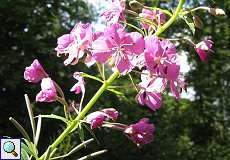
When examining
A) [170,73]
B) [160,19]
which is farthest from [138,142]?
[160,19]

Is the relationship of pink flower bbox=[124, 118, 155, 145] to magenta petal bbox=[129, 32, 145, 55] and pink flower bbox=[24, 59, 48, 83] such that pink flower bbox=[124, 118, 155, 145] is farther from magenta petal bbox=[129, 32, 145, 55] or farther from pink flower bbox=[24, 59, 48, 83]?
pink flower bbox=[24, 59, 48, 83]

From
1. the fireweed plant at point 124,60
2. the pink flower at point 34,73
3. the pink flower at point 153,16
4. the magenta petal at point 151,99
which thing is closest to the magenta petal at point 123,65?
the fireweed plant at point 124,60

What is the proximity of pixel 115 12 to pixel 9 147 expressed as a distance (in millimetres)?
606

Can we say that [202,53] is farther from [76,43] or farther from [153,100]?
[76,43]

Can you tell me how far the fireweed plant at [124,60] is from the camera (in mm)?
1811

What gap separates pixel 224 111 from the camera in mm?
25203

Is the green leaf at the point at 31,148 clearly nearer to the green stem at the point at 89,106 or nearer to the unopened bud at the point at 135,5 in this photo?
the green stem at the point at 89,106

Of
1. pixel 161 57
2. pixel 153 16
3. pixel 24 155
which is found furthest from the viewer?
pixel 153 16

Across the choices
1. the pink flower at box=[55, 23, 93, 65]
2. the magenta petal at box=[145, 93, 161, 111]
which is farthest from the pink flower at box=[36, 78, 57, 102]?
the magenta petal at box=[145, 93, 161, 111]

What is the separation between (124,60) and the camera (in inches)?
71.3

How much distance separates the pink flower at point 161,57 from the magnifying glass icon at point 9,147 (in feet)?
1.73

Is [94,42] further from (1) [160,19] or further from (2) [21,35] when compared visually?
(2) [21,35]

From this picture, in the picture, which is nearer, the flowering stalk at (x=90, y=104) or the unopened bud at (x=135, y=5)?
the flowering stalk at (x=90, y=104)

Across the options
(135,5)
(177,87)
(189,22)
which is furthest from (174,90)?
(135,5)
